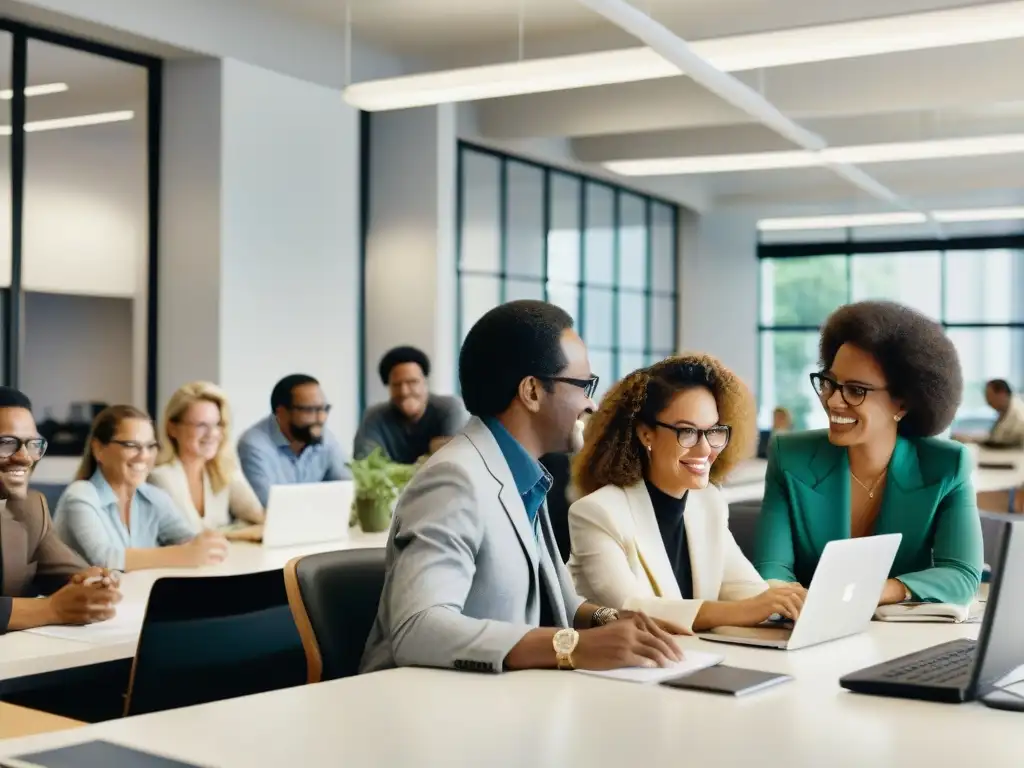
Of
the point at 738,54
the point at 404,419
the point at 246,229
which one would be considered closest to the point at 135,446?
the point at 404,419

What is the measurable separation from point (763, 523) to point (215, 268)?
17.8 ft

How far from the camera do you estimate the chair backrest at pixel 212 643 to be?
8.48ft

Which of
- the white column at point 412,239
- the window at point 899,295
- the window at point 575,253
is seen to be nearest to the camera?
the white column at point 412,239

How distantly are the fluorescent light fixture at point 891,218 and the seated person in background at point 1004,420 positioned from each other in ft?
5.32

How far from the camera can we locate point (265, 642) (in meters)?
2.71

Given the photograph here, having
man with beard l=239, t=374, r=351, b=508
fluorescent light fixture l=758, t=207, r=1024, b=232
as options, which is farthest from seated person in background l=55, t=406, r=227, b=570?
fluorescent light fixture l=758, t=207, r=1024, b=232

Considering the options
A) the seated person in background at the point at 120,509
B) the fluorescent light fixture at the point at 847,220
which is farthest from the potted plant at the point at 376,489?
the fluorescent light fixture at the point at 847,220

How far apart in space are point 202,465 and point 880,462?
8.73 feet

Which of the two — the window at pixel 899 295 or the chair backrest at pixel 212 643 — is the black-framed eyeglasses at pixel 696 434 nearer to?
the chair backrest at pixel 212 643

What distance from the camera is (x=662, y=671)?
194 cm

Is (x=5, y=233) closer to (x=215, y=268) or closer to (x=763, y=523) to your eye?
(x=215, y=268)

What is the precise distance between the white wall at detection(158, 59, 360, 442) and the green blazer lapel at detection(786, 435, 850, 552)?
5.32 metres

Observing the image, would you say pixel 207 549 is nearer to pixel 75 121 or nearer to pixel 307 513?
pixel 307 513

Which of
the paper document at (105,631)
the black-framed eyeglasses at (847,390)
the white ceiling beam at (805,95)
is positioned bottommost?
the paper document at (105,631)
